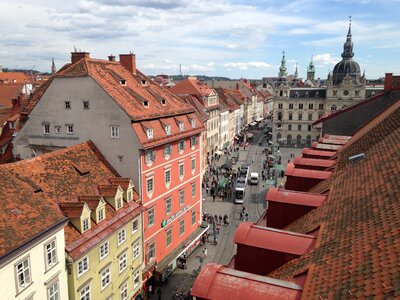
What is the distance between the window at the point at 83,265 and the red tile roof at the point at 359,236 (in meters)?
12.8

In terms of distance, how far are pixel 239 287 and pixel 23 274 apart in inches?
505

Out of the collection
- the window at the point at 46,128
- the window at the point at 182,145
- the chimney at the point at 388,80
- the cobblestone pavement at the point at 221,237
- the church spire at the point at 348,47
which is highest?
the church spire at the point at 348,47

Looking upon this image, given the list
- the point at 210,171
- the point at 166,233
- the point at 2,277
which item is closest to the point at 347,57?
the point at 210,171

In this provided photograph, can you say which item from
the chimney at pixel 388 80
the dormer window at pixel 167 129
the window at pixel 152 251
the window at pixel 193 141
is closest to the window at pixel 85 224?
the window at pixel 152 251

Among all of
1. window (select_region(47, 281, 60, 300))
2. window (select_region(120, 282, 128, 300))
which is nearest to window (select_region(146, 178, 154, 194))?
window (select_region(120, 282, 128, 300))

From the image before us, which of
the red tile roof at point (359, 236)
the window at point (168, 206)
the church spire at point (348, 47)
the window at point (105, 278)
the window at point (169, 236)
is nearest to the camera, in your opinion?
the red tile roof at point (359, 236)

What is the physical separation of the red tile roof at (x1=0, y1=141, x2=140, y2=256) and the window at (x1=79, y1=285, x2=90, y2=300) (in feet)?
8.25

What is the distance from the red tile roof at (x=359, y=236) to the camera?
6434 mm

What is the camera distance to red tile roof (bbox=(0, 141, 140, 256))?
1622 centimetres

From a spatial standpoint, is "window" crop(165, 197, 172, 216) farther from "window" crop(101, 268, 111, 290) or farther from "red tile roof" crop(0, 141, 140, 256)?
"window" crop(101, 268, 111, 290)

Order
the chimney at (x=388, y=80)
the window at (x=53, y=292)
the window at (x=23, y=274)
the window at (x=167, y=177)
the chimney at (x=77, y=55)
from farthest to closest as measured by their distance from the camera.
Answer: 1. the chimney at (x=388, y=80)
2. the chimney at (x=77, y=55)
3. the window at (x=167, y=177)
4. the window at (x=53, y=292)
5. the window at (x=23, y=274)

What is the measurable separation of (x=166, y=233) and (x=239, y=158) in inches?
1909

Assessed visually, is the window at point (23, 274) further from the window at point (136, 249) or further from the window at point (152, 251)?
the window at point (152, 251)

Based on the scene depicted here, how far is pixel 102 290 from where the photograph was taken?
22.2 m
